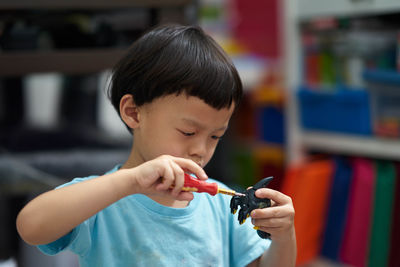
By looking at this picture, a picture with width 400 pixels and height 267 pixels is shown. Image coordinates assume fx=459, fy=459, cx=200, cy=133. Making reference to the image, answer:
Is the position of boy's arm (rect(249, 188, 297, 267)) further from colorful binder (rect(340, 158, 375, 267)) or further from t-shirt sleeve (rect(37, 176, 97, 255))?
colorful binder (rect(340, 158, 375, 267))

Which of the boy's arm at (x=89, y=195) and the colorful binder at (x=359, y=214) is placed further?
the colorful binder at (x=359, y=214)

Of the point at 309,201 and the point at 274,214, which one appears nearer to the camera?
the point at 274,214

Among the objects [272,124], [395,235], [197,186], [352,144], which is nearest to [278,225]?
[197,186]

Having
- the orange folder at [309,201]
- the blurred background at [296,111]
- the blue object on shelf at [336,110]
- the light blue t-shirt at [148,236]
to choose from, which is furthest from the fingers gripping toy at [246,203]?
the blue object on shelf at [336,110]

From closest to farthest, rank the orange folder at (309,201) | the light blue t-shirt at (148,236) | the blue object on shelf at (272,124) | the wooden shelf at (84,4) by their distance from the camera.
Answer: the light blue t-shirt at (148,236), the wooden shelf at (84,4), the orange folder at (309,201), the blue object on shelf at (272,124)

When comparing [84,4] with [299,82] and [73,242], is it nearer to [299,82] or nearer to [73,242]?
[73,242]

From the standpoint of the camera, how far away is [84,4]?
0.98 m

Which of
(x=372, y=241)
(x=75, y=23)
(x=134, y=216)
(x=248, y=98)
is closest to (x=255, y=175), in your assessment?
(x=248, y=98)

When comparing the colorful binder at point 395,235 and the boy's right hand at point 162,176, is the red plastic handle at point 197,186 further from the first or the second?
the colorful binder at point 395,235

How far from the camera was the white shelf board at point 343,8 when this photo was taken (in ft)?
4.16

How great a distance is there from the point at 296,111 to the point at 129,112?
104 cm

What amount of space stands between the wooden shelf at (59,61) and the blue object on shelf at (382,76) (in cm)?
73

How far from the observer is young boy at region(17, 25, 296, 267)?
0.64 meters

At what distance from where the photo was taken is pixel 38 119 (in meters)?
1.67
